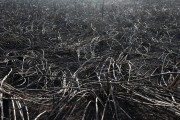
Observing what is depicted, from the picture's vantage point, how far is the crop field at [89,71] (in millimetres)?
2184

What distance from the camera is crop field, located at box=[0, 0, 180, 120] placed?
2184mm

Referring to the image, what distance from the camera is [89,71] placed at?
314cm

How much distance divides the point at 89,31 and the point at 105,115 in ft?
10.3

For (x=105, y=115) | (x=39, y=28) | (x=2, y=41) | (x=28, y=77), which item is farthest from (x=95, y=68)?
(x=39, y=28)

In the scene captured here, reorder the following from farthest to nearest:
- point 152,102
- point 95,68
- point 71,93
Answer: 1. point 95,68
2. point 71,93
3. point 152,102

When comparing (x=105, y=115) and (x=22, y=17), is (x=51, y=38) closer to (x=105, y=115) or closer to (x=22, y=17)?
(x=22, y=17)

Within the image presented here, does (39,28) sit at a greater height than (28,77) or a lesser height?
greater

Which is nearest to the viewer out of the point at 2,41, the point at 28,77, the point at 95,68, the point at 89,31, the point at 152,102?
the point at 152,102

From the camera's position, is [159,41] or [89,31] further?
[89,31]

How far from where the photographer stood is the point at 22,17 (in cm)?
629

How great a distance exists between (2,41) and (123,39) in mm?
1830

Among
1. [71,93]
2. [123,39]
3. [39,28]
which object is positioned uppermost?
[39,28]

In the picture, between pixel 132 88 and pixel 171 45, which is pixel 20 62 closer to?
pixel 132 88

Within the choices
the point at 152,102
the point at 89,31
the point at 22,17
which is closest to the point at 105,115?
the point at 152,102
